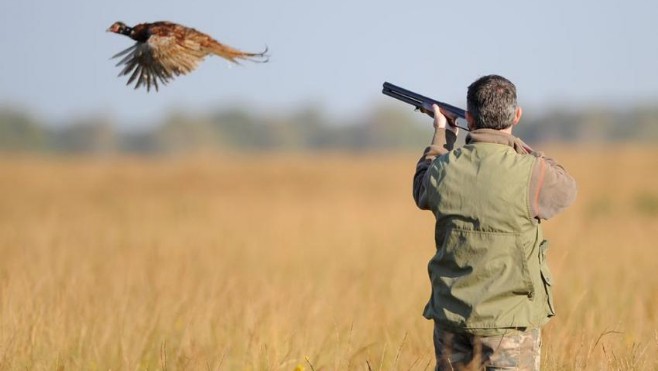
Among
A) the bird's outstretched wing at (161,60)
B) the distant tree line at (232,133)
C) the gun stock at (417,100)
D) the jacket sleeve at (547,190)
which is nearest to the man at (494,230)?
the jacket sleeve at (547,190)

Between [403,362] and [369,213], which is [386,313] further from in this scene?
[369,213]

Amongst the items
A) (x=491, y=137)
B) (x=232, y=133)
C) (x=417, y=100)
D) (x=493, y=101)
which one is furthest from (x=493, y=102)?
(x=232, y=133)

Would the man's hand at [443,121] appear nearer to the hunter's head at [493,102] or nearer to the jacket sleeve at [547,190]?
the hunter's head at [493,102]

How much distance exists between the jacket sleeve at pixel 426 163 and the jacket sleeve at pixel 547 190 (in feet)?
1.29

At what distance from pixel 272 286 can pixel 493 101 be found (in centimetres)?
412

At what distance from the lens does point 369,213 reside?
1711cm

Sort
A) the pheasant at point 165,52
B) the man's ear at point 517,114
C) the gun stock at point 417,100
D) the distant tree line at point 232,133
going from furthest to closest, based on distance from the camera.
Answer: the distant tree line at point 232,133, the pheasant at point 165,52, the gun stock at point 417,100, the man's ear at point 517,114

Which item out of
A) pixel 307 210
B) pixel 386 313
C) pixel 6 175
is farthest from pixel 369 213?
pixel 6 175

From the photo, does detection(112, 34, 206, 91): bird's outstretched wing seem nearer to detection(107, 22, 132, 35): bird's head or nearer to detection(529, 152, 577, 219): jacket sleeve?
detection(107, 22, 132, 35): bird's head

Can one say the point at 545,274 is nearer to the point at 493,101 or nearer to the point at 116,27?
the point at 493,101

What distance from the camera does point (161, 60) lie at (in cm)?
440

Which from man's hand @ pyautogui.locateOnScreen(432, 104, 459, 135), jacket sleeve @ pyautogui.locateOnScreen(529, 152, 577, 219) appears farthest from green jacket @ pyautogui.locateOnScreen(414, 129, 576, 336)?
man's hand @ pyautogui.locateOnScreen(432, 104, 459, 135)

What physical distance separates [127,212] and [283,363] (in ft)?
46.3

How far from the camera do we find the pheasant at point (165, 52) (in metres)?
4.38
